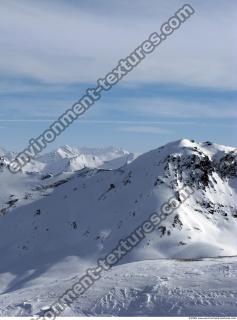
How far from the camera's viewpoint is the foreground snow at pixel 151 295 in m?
35.4

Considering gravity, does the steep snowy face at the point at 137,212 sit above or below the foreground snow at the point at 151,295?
above

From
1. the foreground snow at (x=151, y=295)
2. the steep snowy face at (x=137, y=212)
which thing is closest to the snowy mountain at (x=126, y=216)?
the steep snowy face at (x=137, y=212)

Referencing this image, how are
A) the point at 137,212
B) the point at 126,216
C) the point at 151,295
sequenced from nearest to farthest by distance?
the point at 151,295 < the point at 137,212 < the point at 126,216

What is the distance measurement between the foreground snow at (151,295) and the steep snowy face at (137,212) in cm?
4568

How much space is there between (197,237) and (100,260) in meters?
19.4

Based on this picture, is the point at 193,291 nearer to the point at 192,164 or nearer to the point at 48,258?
the point at 48,258

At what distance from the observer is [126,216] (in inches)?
4213

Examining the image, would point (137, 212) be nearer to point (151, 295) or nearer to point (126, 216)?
point (126, 216)

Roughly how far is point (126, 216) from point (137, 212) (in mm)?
2447

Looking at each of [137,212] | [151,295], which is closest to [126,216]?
[137,212]

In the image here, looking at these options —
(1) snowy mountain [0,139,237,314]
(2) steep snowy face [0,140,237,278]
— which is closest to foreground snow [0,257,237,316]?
(1) snowy mountain [0,139,237,314]

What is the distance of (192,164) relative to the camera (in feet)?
399

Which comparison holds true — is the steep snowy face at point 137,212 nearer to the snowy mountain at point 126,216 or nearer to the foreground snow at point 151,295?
the snowy mountain at point 126,216

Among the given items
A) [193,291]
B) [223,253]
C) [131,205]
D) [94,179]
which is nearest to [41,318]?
[193,291]
